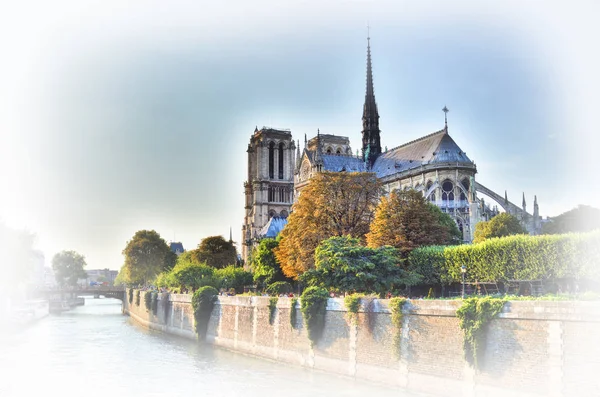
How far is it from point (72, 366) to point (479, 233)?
35.5 meters

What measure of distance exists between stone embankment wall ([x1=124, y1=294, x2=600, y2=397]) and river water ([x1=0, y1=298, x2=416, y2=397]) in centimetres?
89

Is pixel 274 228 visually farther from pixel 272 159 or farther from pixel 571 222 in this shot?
pixel 571 222

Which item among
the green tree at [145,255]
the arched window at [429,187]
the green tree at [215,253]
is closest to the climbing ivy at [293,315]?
the arched window at [429,187]

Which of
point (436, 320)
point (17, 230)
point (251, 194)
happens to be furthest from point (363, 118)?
point (436, 320)

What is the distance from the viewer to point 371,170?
90188 millimetres

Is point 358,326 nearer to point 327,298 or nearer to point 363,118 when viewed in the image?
point 327,298

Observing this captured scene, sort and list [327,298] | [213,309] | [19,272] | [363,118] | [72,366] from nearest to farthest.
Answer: [327,298]
[72,366]
[213,309]
[19,272]
[363,118]

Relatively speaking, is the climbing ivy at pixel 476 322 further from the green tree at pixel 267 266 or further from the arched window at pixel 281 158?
the arched window at pixel 281 158

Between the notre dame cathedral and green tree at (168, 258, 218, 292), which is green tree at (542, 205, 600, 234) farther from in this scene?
green tree at (168, 258, 218, 292)

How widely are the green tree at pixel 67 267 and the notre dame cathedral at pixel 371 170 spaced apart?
52.6m

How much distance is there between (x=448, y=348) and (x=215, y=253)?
63542mm

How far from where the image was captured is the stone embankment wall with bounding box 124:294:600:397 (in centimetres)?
2117

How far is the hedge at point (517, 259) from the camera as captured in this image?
29625 mm

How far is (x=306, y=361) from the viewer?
111ft
